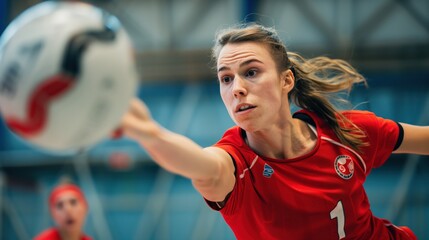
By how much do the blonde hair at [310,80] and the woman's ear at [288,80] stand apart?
28 mm

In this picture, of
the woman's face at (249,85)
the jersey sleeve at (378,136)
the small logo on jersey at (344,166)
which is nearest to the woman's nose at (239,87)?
the woman's face at (249,85)

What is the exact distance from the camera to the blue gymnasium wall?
10953 mm

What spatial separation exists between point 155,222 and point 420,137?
8.01 meters

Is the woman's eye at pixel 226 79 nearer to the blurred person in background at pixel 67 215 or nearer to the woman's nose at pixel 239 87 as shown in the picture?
the woman's nose at pixel 239 87

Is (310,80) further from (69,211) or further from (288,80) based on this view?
(69,211)

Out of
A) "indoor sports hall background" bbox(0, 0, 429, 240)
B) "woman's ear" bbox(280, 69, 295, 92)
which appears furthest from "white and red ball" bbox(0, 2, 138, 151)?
"indoor sports hall background" bbox(0, 0, 429, 240)

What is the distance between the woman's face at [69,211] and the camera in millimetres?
6398

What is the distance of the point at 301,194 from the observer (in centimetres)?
331

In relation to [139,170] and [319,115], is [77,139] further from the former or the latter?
[139,170]

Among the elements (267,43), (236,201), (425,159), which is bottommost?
(425,159)

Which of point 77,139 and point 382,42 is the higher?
point 77,139

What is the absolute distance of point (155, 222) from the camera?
11.2m

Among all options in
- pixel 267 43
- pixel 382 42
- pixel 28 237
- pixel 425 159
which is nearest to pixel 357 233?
pixel 267 43

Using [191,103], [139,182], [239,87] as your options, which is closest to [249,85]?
[239,87]
